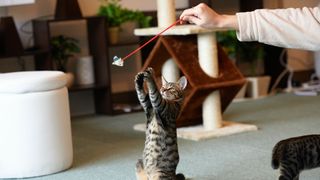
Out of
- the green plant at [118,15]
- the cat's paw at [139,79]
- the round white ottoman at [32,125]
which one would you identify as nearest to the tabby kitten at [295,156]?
the cat's paw at [139,79]

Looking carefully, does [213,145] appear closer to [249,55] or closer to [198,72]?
[198,72]

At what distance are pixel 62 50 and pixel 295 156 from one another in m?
2.65

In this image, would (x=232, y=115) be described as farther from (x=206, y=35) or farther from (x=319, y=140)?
(x=319, y=140)

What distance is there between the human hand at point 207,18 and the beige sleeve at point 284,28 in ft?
0.12

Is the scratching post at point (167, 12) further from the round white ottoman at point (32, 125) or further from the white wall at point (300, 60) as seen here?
the white wall at point (300, 60)

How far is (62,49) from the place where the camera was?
457cm

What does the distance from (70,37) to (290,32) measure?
2.98 m

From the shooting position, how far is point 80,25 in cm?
484

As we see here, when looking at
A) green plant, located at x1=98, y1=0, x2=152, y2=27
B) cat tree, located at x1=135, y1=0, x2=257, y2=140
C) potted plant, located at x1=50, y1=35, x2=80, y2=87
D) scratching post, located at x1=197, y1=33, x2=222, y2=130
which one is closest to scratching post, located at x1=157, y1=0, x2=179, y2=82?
cat tree, located at x1=135, y1=0, x2=257, y2=140

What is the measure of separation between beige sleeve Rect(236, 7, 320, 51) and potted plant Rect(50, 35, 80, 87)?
2.61 meters

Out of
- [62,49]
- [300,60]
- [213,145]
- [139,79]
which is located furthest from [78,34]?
[139,79]

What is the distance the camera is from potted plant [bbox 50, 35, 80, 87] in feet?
14.9

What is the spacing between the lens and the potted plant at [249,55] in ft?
16.7

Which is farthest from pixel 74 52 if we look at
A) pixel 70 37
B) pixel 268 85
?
pixel 268 85
